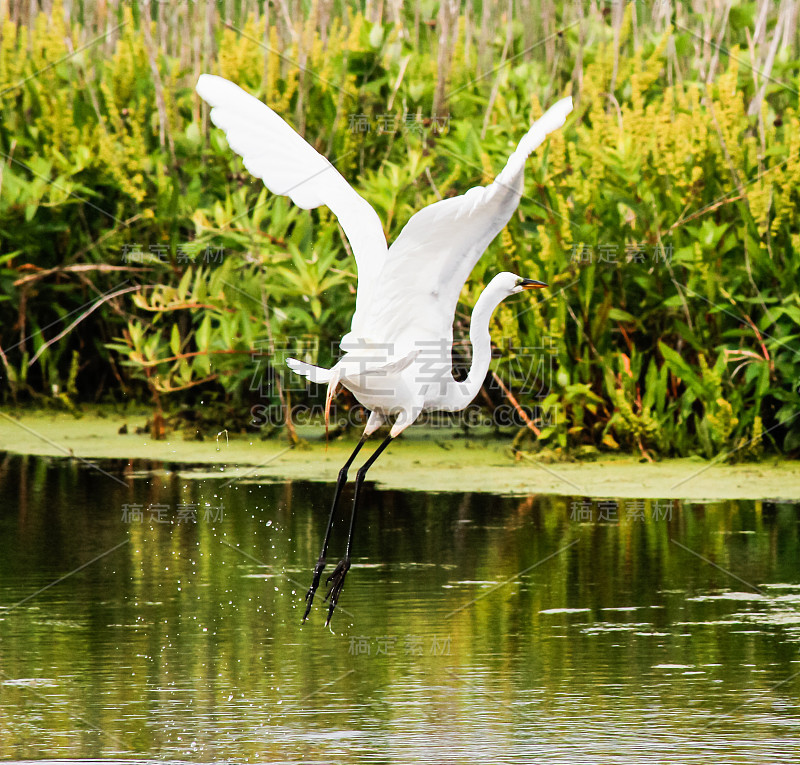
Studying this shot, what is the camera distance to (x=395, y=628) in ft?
17.2

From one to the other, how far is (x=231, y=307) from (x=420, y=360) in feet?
10.7

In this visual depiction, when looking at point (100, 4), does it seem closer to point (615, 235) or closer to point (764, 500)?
point (615, 235)

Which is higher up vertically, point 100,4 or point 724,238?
point 100,4

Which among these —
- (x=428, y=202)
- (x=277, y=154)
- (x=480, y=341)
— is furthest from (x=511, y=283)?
(x=428, y=202)

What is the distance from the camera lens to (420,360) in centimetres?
520

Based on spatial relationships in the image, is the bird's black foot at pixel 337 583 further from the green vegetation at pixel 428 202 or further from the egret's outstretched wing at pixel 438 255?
the green vegetation at pixel 428 202

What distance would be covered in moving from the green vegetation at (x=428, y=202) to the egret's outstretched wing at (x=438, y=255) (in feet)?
9.19

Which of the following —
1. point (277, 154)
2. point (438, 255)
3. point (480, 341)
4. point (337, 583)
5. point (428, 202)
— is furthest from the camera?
point (428, 202)

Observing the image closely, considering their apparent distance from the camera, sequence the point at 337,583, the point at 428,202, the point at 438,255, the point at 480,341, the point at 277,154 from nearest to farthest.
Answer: the point at 438,255 → the point at 337,583 → the point at 277,154 → the point at 480,341 → the point at 428,202

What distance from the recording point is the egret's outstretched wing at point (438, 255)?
13.4 ft

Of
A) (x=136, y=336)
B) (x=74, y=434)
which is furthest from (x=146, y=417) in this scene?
(x=136, y=336)

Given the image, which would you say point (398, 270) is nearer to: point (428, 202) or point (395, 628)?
point (395, 628)

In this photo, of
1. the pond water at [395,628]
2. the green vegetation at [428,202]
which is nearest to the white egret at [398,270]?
the pond water at [395,628]

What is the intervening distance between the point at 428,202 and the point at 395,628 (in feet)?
11.7
